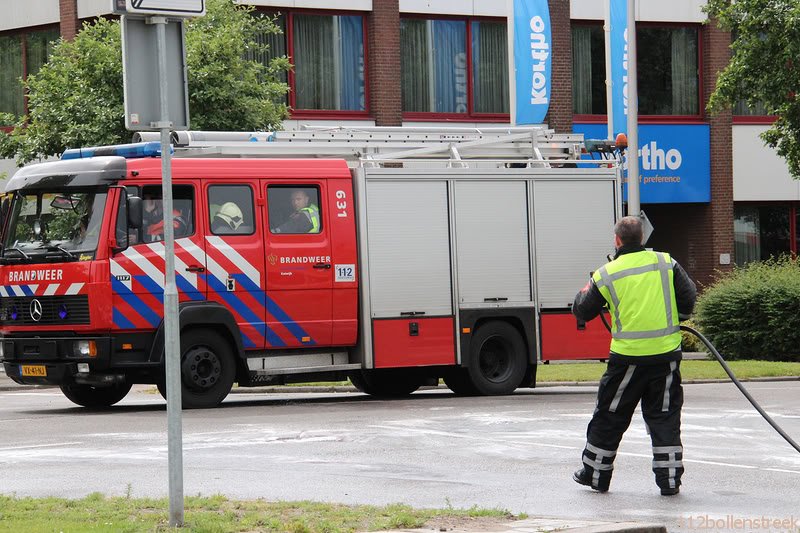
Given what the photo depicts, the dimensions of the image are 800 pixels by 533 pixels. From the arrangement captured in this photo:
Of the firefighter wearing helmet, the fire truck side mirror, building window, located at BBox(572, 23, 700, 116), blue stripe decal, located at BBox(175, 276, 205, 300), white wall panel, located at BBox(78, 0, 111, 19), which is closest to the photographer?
the fire truck side mirror

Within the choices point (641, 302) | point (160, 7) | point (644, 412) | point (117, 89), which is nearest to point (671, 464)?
Result: point (644, 412)

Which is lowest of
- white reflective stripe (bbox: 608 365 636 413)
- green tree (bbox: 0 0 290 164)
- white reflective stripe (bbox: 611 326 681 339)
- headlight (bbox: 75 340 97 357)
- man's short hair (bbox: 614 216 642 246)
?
headlight (bbox: 75 340 97 357)

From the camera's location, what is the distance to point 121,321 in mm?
15703

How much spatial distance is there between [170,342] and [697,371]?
16.7 metres

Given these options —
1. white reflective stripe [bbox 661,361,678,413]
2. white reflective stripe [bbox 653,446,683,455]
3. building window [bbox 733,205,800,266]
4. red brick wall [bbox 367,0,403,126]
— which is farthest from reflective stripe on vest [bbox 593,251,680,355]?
building window [bbox 733,205,800,266]

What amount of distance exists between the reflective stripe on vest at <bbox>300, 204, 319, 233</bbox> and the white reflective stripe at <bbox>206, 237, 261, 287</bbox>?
0.90 meters

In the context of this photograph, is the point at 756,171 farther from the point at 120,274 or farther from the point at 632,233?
the point at 632,233

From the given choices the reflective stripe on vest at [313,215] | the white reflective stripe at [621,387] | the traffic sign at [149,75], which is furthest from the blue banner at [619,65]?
the traffic sign at [149,75]

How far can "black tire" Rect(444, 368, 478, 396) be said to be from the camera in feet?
59.1

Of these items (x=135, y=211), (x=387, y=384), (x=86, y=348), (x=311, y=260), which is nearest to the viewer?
(x=135, y=211)

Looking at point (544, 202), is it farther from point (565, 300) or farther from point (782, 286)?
point (782, 286)

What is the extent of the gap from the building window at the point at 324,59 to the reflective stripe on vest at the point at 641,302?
2258 centimetres

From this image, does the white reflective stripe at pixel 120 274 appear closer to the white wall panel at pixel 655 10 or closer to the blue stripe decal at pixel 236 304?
the blue stripe decal at pixel 236 304

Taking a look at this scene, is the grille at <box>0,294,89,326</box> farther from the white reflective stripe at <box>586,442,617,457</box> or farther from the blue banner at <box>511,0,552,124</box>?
the blue banner at <box>511,0,552,124</box>
